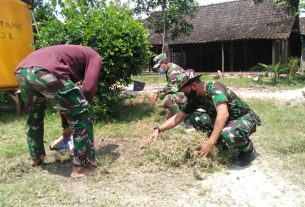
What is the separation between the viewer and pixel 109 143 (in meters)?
5.64

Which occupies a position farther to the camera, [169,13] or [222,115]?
[169,13]

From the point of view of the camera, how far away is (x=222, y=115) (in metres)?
4.16

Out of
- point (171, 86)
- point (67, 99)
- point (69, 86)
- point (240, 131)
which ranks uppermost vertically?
point (69, 86)

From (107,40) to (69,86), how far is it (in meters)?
2.65

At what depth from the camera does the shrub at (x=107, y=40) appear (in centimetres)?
652

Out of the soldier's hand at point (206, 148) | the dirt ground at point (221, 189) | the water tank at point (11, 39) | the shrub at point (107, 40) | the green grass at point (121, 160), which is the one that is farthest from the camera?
the water tank at point (11, 39)

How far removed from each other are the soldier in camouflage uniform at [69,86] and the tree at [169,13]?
51.8ft

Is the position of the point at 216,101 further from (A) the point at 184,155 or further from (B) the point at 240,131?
(A) the point at 184,155

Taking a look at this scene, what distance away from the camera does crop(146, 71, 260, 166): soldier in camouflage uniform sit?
13.8ft

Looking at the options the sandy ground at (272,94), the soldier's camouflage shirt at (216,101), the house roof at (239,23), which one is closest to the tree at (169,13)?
the house roof at (239,23)

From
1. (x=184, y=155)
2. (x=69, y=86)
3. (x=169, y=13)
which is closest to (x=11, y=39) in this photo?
(x=69, y=86)

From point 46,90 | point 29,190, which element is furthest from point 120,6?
point 29,190

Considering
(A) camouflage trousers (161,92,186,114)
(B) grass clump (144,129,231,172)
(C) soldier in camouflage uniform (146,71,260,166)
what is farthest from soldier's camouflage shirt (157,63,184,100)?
(B) grass clump (144,129,231,172)

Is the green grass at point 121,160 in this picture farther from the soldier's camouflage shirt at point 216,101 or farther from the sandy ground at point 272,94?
the sandy ground at point 272,94
